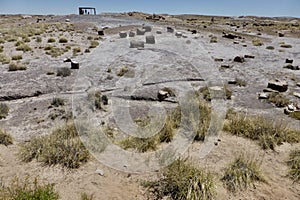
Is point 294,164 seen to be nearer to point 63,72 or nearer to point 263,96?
point 263,96

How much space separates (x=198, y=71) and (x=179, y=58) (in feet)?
11.2

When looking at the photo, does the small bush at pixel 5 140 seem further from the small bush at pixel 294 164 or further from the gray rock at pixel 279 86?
the gray rock at pixel 279 86

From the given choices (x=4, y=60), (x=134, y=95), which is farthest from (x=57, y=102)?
(x=4, y=60)

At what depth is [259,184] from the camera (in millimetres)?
5336

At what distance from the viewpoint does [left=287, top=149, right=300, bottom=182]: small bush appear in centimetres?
560

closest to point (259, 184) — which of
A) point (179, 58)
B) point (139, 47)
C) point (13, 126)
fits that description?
point (13, 126)

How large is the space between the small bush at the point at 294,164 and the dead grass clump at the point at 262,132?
0.58 metres

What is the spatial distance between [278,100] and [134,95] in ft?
20.8

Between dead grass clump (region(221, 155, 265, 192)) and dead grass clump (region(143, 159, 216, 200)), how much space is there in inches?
A: 17.6

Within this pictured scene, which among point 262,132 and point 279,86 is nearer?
point 262,132

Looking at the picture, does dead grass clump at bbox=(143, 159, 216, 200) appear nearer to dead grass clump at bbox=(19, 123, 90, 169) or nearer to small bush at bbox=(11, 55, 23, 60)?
dead grass clump at bbox=(19, 123, 90, 169)

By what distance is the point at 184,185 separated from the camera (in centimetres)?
493

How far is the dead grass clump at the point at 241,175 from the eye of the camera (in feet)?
17.2

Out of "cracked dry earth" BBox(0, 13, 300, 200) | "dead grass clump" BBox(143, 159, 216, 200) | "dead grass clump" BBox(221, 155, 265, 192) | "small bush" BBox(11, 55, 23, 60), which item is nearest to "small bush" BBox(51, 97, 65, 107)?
"cracked dry earth" BBox(0, 13, 300, 200)
